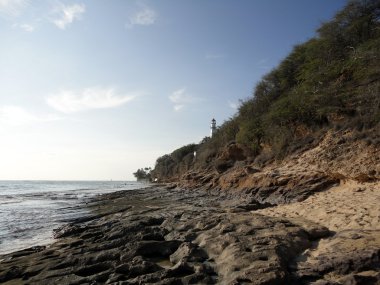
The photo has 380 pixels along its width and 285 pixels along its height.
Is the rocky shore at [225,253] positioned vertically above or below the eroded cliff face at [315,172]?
below

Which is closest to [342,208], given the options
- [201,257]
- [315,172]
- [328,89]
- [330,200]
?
[330,200]

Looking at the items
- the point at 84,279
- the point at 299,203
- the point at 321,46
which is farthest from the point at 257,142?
the point at 84,279

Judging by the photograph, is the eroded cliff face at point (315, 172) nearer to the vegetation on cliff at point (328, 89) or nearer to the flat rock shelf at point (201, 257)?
the vegetation on cliff at point (328, 89)

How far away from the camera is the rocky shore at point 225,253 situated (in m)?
6.13


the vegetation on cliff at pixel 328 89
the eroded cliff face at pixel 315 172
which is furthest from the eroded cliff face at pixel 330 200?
the vegetation on cliff at pixel 328 89

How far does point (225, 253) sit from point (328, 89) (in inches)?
628

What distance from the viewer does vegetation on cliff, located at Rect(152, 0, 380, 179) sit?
17766 mm

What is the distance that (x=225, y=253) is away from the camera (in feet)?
24.2

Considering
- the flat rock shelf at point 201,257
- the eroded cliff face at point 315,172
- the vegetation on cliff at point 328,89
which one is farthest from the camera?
the vegetation on cliff at point 328,89

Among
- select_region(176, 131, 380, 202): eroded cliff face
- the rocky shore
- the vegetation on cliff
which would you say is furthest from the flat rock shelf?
the vegetation on cliff

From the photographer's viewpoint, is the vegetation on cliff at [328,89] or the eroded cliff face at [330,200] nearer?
the eroded cliff face at [330,200]

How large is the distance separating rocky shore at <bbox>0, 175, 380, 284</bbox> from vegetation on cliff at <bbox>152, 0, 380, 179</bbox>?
326 inches

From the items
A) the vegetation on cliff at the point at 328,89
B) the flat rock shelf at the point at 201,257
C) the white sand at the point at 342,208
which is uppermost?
the vegetation on cliff at the point at 328,89

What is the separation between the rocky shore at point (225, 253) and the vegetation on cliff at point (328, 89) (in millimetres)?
8273
